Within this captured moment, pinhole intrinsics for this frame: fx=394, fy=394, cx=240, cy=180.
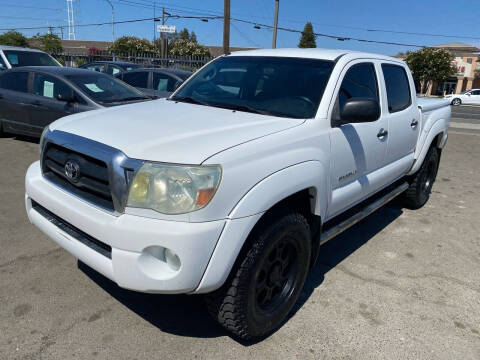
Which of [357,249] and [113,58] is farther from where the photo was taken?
[113,58]

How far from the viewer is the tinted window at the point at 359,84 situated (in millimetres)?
3104

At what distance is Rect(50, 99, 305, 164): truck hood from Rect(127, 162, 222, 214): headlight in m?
0.05

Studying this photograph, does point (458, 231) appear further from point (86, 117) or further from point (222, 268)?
point (86, 117)

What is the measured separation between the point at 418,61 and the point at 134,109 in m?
52.7

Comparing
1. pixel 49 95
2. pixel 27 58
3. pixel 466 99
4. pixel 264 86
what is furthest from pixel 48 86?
pixel 466 99

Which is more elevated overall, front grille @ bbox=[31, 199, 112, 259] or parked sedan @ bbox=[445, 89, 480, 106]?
parked sedan @ bbox=[445, 89, 480, 106]

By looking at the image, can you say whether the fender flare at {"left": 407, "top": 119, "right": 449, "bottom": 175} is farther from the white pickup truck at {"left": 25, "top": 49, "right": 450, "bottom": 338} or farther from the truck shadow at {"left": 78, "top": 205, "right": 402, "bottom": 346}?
the truck shadow at {"left": 78, "top": 205, "right": 402, "bottom": 346}

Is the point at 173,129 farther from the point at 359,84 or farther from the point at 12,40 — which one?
the point at 12,40

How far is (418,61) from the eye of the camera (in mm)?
48469

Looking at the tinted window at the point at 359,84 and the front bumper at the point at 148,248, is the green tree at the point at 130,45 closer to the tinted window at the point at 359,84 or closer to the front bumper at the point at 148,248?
the tinted window at the point at 359,84

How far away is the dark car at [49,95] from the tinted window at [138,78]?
2.54 m

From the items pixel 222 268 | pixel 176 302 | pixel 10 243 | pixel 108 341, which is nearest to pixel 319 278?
pixel 176 302

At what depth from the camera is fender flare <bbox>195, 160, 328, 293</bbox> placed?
2.02m

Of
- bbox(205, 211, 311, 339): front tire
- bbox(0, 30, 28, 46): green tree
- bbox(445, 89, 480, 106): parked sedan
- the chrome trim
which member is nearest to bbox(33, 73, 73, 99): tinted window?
the chrome trim
